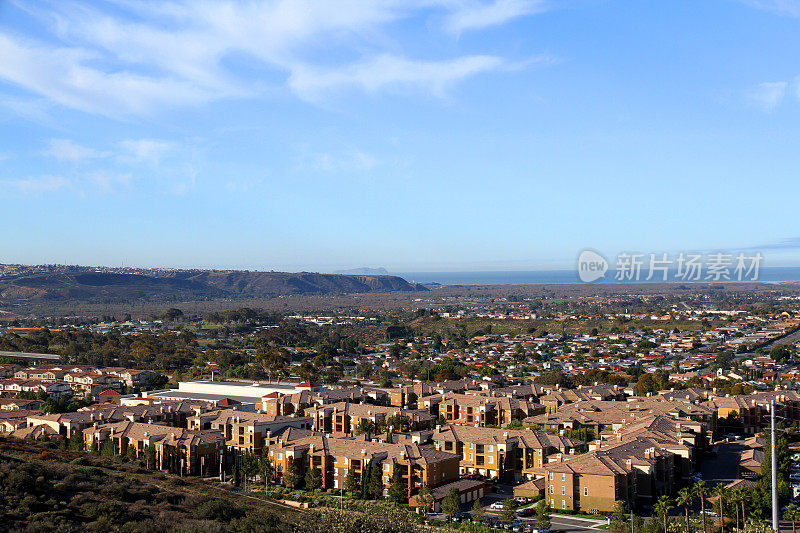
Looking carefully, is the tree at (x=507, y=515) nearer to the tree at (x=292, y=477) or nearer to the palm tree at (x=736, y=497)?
the palm tree at (x=736, y=497)

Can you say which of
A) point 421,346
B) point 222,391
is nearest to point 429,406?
point 222,391

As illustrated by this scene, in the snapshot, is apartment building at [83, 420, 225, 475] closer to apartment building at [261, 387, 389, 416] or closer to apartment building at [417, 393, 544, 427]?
apartment building at [261, 387, 389, 416]

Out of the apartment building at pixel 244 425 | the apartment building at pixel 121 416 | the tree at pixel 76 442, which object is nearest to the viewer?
the apartment building at pixel 244 425

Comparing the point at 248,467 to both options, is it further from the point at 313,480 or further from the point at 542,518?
the point at 542,518

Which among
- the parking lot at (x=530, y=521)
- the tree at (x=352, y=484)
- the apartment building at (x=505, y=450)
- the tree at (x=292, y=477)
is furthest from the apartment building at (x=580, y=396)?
the tree at (x=292, y=477)

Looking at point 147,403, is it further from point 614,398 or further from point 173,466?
point 614,398

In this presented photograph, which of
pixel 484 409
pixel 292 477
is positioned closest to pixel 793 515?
pixel 292 477

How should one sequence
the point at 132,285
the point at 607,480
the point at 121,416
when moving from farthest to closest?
1. the point at 132,285
2. the point at 121,416
3. the point at 607,480
